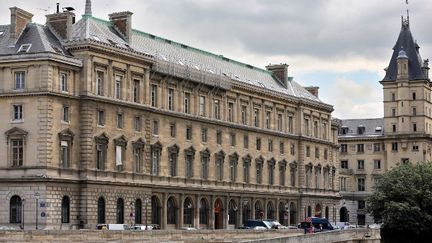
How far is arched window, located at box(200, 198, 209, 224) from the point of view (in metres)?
115

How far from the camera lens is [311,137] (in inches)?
5517

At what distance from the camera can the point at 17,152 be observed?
9275cm

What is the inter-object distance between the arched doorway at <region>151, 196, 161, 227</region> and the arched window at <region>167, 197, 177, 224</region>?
1974mm

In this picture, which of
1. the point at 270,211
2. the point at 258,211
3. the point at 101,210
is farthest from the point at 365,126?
the point at 101,210

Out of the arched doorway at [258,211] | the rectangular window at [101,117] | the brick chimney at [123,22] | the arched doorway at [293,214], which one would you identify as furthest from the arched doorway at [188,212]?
the arched doorway at [293,214]

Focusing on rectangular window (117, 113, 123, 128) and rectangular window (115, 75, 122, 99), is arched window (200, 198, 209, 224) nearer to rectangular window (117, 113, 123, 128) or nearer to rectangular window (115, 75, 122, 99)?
rectangular window (117, 113, 123, 128)

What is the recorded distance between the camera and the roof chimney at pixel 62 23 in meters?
98.2

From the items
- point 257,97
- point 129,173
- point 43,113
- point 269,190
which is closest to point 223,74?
point 257,97

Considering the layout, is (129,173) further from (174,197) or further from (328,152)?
(328,152)

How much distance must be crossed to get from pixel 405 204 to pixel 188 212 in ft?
78.6

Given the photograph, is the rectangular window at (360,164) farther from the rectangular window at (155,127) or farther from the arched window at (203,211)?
the rectangular window at (155,127)

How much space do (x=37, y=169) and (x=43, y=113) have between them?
4912 mm

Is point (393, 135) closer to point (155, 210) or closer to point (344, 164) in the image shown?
point (344, 164)

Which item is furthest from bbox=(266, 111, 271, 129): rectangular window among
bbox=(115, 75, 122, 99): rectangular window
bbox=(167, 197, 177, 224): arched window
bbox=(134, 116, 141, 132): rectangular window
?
bbox=(115, 75, 122, 99): rectangular window
